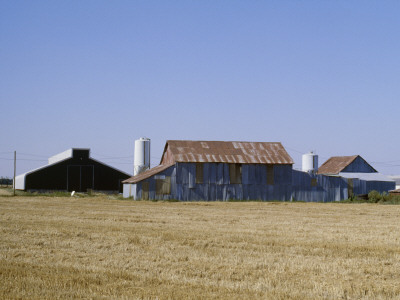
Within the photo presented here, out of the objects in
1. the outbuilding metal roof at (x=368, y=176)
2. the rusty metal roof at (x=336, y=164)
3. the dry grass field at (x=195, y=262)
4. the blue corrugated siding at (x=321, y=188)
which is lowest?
the dry grass field at (x=195, y=262)

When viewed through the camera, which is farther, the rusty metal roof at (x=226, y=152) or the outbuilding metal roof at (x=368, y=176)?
the outbuilding metal roof at (x=368, y=176)

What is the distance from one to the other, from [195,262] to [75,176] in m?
56.0

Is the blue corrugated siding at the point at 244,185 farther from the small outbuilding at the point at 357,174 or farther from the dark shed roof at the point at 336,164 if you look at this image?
the dark shed roof at the point at 336,164

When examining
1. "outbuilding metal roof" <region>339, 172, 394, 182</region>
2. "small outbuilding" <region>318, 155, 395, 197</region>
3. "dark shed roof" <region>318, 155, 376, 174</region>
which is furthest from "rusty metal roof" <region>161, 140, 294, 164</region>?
"dark shed roof" <region>318, 155, 376, 174</region>

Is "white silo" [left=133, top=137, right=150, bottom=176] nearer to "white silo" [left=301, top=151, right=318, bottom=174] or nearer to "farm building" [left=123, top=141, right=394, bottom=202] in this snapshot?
"farm building" [left=123, top=141, right=394, bottom=202]

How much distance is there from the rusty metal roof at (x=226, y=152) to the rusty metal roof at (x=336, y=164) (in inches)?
716

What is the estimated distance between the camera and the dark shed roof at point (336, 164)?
72094 millimetres

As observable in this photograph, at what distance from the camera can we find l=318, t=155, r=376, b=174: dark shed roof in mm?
72094

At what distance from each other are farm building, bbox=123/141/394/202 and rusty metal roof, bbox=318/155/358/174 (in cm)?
1543

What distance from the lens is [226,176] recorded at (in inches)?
2115

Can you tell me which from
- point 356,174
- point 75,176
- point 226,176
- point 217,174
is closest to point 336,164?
point 356,174

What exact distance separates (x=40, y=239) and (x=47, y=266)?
4.67m

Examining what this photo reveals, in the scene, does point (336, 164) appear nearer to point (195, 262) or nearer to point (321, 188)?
point (321, 188)

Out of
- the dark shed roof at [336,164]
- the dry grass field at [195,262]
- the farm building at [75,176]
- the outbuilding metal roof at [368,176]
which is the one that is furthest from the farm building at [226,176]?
the dry grass field at [195,262]
